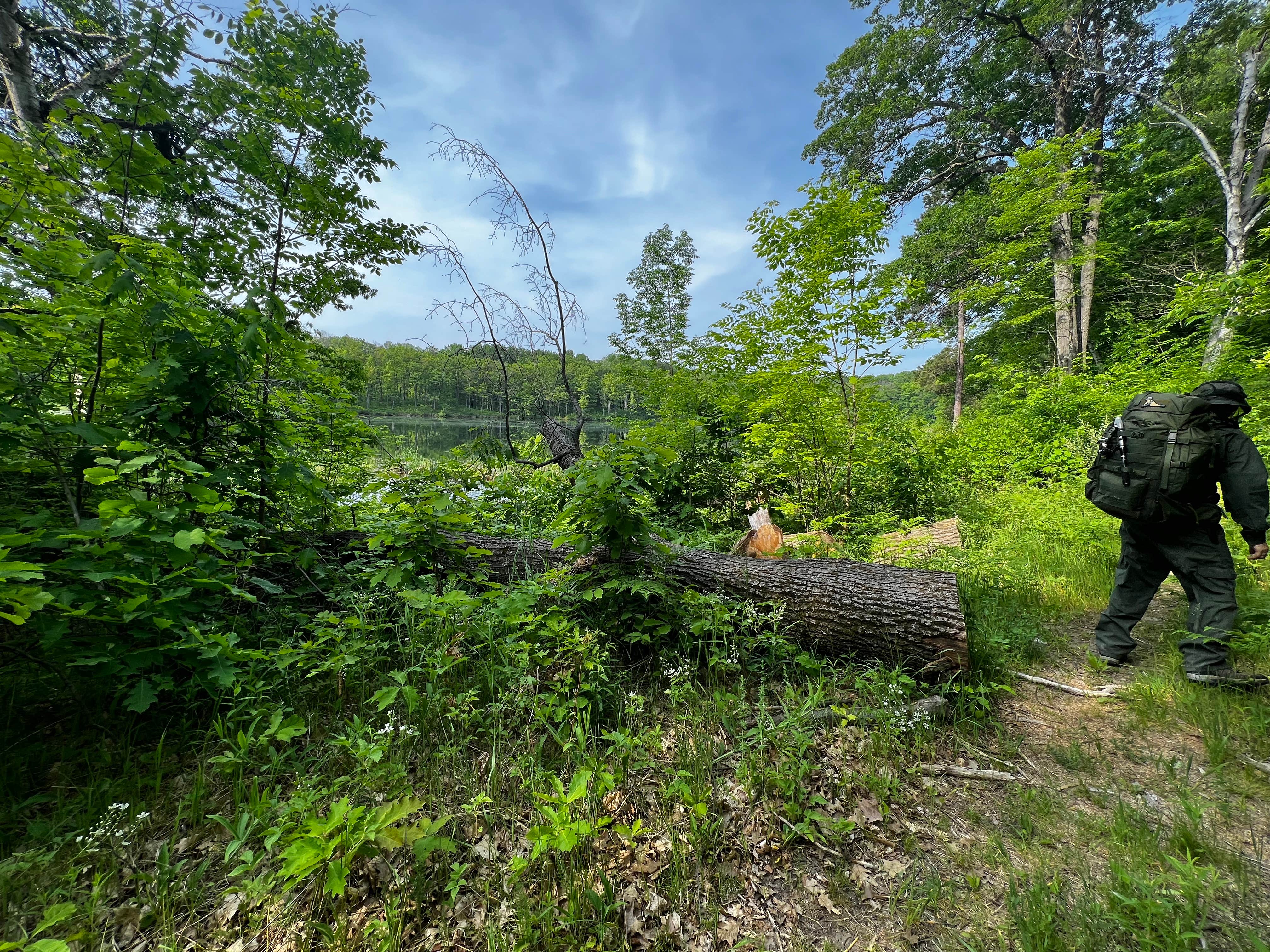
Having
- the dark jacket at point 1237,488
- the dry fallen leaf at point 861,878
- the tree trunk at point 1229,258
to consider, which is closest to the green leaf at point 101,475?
the dry fallen leaf at point 861,878

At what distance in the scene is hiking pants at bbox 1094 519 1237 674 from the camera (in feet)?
8.36

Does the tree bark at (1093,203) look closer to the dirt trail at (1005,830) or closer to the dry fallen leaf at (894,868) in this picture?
the dirt trail at (1005,830)

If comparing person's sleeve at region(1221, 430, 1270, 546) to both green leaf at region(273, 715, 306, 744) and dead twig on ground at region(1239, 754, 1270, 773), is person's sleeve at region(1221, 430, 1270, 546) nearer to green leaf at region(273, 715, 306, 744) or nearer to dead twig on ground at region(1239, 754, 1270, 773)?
dead twig on ground at region(1239, 754, 1270, 773)

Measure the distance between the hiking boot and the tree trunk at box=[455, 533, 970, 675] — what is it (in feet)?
4.17

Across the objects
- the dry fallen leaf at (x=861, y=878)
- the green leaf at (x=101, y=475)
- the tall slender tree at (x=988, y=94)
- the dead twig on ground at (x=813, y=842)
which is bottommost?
the dry fallen leaf at (x=861, y=878)

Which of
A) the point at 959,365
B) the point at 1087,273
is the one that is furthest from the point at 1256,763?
the point at 959,365

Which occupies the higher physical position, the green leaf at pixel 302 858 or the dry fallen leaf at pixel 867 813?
the green leaf at pixel 302 858

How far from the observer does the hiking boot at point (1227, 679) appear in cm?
237

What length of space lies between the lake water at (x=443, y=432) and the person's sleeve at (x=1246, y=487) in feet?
12.7

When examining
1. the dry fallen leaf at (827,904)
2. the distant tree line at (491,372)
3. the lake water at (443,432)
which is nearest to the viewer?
the dry fallen leaf at (827,904)

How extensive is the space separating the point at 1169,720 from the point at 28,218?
6.13 m

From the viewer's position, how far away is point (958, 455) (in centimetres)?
781

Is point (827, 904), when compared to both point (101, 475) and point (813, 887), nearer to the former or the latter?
point (813, 887)

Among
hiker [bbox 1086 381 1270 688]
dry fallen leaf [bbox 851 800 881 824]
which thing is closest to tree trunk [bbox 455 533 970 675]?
dry fallen leaf [bbox 851 800 881 824]
